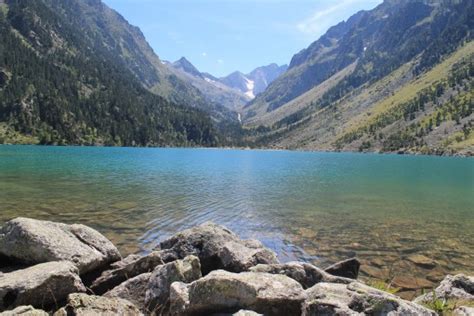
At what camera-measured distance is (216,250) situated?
15.9 meters

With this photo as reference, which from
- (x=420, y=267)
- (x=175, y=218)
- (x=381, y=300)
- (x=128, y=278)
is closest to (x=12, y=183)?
(x=175, y=218)

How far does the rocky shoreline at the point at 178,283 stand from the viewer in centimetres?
962

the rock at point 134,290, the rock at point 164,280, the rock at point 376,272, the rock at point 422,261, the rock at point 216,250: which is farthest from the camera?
the rock at point 422,261

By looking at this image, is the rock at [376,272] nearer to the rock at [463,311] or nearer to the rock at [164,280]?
the rock at [463,311]

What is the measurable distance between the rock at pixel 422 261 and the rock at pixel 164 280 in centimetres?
1624

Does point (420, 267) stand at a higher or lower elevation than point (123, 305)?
lower

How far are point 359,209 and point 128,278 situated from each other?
106 ft

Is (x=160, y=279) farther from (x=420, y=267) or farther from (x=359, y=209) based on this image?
(x=359, y=209)

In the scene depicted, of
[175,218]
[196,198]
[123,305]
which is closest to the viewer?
[123,305]

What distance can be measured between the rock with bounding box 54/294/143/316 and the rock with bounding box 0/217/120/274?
413cm

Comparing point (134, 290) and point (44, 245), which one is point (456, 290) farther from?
point (44, 245)

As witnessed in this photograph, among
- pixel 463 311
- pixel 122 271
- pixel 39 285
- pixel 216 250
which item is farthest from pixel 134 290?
pixel 463 311

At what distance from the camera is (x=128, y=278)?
46.4 feet

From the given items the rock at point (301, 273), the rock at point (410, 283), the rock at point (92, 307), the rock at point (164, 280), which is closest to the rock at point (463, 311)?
the rock at point (301, 273)
